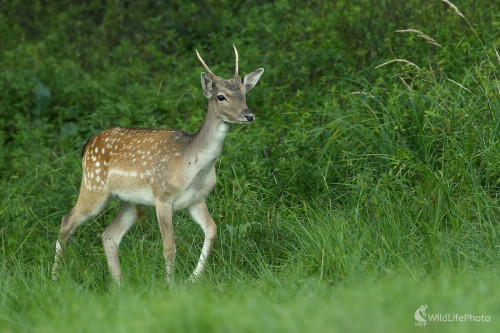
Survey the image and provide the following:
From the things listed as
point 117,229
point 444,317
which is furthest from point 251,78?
point 444,317

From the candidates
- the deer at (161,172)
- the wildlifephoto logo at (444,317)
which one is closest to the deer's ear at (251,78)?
the deer at (161,172)

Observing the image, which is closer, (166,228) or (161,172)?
(166,228)

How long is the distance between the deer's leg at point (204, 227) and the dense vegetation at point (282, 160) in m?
0.11

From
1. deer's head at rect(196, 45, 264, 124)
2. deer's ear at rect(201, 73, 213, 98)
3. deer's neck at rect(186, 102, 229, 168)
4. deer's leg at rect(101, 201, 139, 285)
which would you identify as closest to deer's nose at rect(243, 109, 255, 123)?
deer's head at rect(196, 45, 264, 124)

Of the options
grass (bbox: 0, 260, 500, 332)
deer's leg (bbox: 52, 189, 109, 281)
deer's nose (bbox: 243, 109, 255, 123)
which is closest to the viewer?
grass (bbox: 0, 260, 500, 332)

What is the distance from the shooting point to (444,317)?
4.49 metres

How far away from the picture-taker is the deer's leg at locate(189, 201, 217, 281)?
22.3ft

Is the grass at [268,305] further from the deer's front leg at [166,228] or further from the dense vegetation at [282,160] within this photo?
the deer's front leg at [166,228]

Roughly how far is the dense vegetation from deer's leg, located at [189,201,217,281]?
0.35ft

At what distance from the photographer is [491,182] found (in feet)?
23.6

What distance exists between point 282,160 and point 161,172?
4.07ft

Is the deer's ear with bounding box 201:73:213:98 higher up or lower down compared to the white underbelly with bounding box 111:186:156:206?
higher up

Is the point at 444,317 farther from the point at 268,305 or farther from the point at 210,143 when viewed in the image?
the point at 210,143

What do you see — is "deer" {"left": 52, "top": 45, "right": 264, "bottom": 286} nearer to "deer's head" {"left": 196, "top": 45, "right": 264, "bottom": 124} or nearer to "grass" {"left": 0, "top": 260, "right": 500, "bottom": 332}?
"deer's head" {"left": 196, "top": 45, "right": 264, "bottom": 124}
